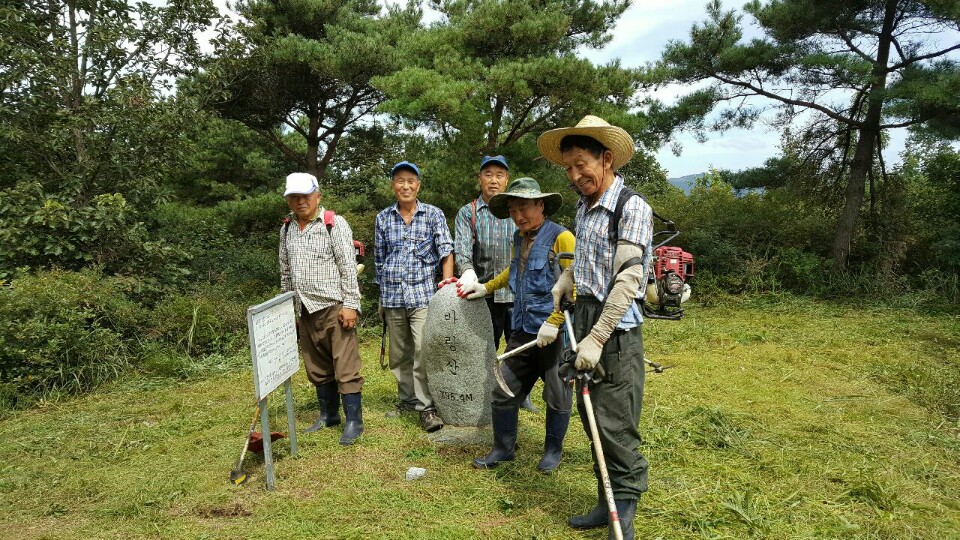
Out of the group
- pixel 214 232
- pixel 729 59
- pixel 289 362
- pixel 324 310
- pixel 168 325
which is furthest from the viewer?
pixel 214 232

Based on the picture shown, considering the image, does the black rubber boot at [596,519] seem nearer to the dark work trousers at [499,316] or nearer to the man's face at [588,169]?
the man's face at [588,169]

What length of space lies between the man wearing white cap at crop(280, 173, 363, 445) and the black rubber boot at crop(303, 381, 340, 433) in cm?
15

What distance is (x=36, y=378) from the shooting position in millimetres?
5316

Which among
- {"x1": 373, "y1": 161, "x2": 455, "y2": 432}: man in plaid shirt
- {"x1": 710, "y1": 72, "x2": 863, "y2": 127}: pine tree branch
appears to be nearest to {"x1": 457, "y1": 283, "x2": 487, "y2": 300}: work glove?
{"x1": 373, "y1": 161, "x2": 455, "y2": 432}: man in plaid shirt

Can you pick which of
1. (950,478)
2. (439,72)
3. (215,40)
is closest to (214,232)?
(215,40)

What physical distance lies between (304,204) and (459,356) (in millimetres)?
1475

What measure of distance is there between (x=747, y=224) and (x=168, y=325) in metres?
9.87

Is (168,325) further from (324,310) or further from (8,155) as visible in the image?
(324,310)

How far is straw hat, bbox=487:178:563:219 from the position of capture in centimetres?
338

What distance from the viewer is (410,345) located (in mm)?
4461

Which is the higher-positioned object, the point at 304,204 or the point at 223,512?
the point at 304,204

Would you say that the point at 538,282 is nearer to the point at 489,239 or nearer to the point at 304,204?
the point at 489,239

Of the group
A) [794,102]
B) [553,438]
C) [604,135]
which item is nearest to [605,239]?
[604,135]

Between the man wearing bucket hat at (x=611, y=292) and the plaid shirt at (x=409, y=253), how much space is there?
1821mm
